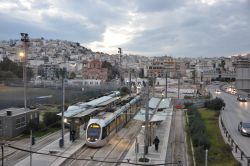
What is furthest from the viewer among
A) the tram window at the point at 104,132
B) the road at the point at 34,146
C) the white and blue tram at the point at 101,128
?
the tram window at the point at 104,132

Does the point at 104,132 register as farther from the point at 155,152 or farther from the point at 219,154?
the point at 219,154

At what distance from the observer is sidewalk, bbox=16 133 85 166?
21253 mm

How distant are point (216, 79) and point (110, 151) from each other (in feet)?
509

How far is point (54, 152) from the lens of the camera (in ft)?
77.6

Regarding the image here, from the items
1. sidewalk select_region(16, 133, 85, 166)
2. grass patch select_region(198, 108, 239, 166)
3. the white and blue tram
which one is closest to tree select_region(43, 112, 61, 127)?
sidewalk select_region(16, 133, 85, 166)

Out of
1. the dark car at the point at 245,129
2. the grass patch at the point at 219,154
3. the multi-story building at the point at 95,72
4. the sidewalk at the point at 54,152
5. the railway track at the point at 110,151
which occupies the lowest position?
the railway track at the point at 110,151

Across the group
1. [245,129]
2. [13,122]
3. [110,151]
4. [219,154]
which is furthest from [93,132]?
[245,129]

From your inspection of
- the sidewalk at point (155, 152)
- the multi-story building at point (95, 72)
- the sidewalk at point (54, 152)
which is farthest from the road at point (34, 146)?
the multi-story building at point (95, 72)

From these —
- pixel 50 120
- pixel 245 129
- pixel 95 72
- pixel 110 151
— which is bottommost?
pixel 110 151

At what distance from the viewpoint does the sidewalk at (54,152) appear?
21.3 m

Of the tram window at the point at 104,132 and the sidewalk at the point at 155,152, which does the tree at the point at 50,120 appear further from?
the tram window at the point at 104,132

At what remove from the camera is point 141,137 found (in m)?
30.2

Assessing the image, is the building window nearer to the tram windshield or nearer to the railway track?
the railway track

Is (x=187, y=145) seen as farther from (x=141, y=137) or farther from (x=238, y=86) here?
(x=238, y=86)
